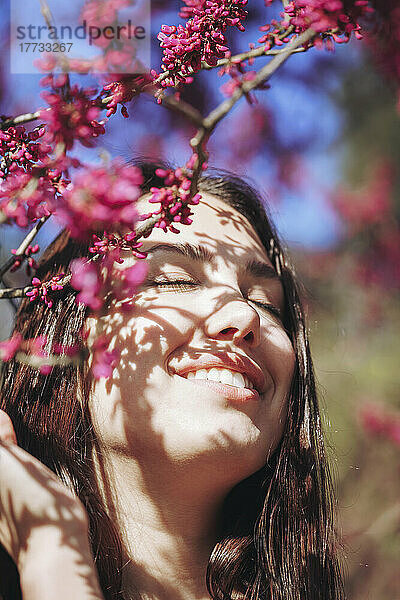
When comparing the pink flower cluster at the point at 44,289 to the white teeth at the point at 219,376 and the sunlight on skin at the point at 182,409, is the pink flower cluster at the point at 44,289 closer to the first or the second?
the sunlight on skin at the point at 182,409

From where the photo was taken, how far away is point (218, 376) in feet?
3.51

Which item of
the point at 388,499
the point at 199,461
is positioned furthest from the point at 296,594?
the point at 388,499

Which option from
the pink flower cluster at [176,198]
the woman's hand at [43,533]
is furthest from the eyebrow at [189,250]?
the woman's hand at [43,533]

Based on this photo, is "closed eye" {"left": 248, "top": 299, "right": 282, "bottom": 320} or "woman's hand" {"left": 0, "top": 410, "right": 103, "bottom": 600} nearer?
"woman's hand" {"left": 0, "top": 410, "right": 103, "bottom": 600}

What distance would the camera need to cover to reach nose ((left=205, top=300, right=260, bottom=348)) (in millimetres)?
1062

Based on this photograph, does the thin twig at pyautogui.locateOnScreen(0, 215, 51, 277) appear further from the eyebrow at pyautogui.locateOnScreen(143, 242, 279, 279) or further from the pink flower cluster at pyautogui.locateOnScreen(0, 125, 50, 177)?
the eyebrow at pyautogui.locateOnScreen(143, 242, 279, 279)

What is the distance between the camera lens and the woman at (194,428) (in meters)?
1.04

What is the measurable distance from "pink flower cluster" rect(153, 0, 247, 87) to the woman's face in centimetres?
34

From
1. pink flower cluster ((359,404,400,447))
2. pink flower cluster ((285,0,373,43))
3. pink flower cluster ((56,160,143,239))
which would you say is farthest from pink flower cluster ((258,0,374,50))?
pink flower cluster ((359,404,400,447))

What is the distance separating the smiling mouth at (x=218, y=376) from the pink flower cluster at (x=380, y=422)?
1.77 meters

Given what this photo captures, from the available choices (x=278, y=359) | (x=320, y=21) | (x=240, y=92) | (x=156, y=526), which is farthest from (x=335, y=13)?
(x=156, y=526)

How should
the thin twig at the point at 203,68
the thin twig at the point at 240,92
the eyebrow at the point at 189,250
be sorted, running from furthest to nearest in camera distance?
the eyebrow at the point at 189,250 < the thin twig at the point at 203,68 < the thin twig at the point at 240,92

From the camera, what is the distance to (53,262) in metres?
1.28

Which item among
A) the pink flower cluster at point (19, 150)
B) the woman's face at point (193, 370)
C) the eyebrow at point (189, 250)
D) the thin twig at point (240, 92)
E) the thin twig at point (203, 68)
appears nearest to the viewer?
the thin twig at point (240, 92)
